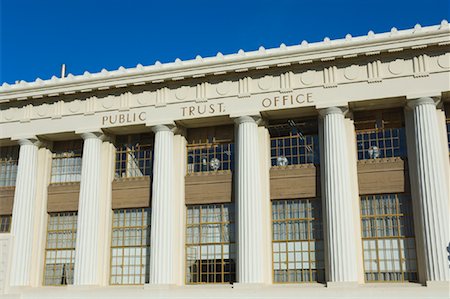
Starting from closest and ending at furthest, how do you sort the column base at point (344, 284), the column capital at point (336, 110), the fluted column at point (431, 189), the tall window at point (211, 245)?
1. the fluted column at point (431, 189)
2. the column base at point (344, 284)
3. the column capital at point (336, 110)
4. the tall window at point (211, 245)

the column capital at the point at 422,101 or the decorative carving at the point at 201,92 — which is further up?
the decorative carving at the point at 201,92

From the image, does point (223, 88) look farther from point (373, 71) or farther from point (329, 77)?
point (373, 71)

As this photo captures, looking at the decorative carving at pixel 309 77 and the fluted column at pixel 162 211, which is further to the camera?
the decorative carving at pixel 309 77

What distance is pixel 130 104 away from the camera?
27.7m

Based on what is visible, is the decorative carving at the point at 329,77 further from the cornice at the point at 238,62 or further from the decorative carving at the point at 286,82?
the decorative carving at the point at 286,82

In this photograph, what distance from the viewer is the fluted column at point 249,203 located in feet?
78.9

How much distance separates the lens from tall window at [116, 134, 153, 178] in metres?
28.0

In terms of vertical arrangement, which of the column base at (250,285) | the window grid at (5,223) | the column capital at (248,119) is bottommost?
the column base at (250,285)

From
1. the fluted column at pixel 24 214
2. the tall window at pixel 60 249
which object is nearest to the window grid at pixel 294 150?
the tall window at pixel 60 249

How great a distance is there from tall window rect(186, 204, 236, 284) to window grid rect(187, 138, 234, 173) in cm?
178

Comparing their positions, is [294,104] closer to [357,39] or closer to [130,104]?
[357,39]

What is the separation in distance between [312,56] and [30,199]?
48.0 feet

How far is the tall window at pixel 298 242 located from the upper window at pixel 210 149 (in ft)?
10.9

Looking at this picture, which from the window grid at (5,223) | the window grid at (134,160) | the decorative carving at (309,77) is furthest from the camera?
the window grid at (5,223)
